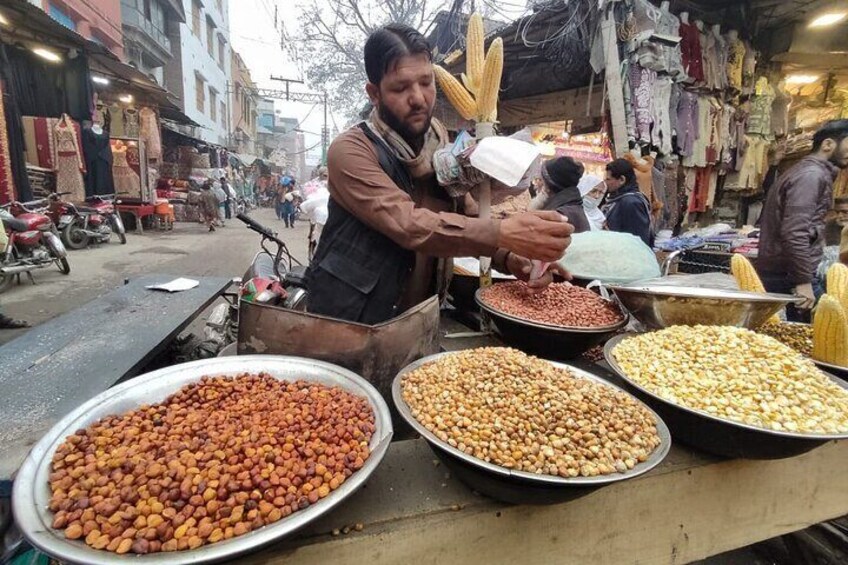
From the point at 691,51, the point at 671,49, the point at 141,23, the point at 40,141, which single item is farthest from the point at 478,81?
the point at 141,23

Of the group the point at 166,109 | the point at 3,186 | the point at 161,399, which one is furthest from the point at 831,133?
the point at 166,109

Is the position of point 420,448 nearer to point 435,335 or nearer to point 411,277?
point 435,335

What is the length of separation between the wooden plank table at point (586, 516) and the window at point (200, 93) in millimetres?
26569

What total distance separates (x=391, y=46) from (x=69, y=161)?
38.2 feet

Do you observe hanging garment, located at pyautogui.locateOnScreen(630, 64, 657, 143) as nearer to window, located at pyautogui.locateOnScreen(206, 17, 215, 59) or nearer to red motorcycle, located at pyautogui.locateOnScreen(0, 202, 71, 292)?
red motorcycle, located at pyautogui.locateOnScreen(0, 202, 71, 292)

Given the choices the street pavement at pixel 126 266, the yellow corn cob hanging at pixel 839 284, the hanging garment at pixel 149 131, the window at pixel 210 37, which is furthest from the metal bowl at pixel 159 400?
the window at pixel 210 37

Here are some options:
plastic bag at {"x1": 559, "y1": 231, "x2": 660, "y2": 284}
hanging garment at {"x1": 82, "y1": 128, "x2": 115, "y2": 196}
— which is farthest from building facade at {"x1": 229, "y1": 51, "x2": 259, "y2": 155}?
plastic bag at {"x1": 559, "y1": 231, "x2": 660, "y2": 284}

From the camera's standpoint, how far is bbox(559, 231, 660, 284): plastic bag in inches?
81.1

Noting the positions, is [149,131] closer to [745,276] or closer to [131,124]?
[131,124]

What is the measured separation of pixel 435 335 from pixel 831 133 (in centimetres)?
Result: 378

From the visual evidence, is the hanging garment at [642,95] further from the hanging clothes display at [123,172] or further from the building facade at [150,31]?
the building facade at [150,31]

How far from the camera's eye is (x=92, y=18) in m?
12.8

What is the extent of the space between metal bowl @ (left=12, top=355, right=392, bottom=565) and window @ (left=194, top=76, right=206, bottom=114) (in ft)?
85.4

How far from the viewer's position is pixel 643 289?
170 centimetres
